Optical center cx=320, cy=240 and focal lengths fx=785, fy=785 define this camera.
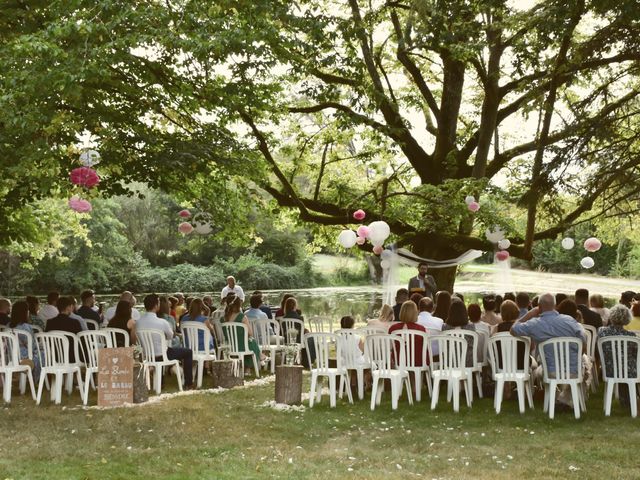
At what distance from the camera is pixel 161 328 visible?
10234 millimetres

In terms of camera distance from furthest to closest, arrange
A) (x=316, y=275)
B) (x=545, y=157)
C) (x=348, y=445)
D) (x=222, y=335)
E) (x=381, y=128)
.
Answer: (x=316, y=275), (x=381, y=128), (x=222, y=335), (x=545, y=157), (x=348, y=445)

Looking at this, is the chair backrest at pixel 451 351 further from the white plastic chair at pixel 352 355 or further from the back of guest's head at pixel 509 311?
the white plastic chair at pixel 352 355

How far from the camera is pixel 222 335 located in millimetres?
11750

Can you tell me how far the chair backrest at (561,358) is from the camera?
809cm

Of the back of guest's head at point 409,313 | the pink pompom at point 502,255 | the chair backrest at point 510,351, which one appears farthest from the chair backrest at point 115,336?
the pink pompom at point 502,255

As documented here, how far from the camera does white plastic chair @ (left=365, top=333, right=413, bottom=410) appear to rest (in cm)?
873

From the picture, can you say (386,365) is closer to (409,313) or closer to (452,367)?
(409,313)

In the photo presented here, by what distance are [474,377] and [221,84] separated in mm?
6086

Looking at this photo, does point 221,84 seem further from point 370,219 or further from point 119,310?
point 370,219

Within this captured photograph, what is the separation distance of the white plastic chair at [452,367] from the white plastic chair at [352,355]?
0.91m

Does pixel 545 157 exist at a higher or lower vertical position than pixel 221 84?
lower

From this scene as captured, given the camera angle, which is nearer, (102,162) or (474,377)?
(474,377)

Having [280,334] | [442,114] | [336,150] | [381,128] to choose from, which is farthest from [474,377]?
[336,150]

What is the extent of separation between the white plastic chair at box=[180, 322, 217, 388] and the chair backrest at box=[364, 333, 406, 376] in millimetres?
2603
